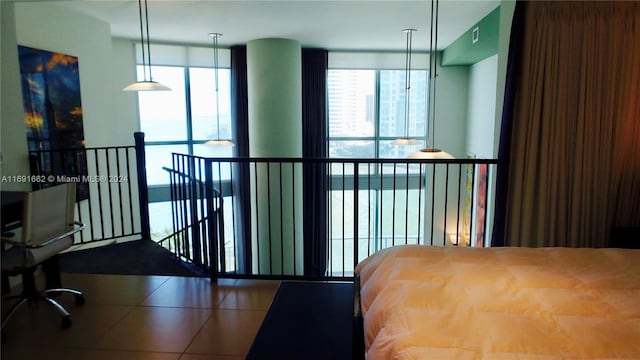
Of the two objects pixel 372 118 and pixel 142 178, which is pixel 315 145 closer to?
pixel 372 118

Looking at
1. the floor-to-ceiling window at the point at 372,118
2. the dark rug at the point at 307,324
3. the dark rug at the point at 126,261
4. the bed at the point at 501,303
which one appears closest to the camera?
the bed at the point at 501,303

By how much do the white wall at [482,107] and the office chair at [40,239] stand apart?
5400 millimetres

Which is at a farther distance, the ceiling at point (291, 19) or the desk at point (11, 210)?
the ceiling at point (291, 19)

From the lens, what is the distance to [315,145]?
718cm

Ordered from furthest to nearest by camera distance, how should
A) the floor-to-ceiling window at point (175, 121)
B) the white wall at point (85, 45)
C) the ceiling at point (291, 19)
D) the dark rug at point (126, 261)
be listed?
the floor-to-ceiling window at point (175, 121) → the ceiling at point (291, 19) → the white wall at point (85, 45) → the dark rug at point (126, 261)

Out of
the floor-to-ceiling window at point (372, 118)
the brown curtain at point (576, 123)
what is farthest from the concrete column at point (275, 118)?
the brown curtain at point (576, 123)

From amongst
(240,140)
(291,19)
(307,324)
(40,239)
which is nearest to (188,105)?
(240,140)

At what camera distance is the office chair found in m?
2.35

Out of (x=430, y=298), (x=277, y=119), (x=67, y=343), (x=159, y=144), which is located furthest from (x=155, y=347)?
(x=159, y=144)

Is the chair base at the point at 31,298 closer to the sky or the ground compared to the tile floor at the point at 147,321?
closer to the sky

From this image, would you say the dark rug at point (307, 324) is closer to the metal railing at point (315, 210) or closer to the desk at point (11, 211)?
the desk at point (11, 211)

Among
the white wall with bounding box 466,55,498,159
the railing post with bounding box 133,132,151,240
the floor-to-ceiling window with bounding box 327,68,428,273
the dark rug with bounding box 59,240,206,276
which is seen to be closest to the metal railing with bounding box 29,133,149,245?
the railing post with bounding box 133,132,151,240

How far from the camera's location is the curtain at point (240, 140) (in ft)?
22.4

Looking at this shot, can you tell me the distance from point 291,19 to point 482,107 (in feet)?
11.8
